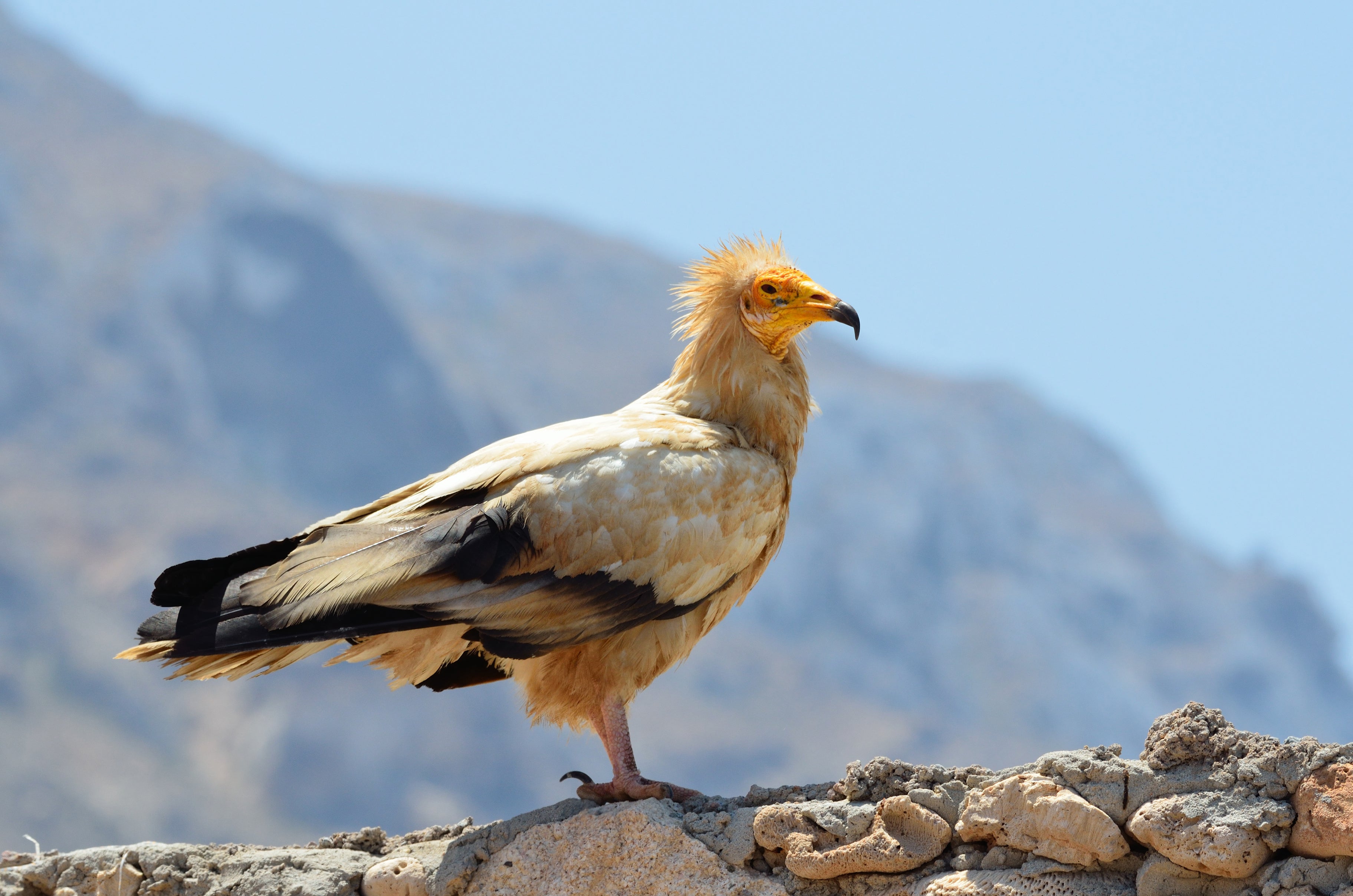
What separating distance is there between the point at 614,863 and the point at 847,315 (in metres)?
2.84

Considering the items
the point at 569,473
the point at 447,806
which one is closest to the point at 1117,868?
the point at 569,473

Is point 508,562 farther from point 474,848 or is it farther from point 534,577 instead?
point 474,848

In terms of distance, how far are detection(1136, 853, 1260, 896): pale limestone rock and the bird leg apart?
198 cm

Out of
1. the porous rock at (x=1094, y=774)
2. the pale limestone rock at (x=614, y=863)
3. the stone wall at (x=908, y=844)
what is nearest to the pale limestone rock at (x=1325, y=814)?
the stone wall at (x=908, y=844)

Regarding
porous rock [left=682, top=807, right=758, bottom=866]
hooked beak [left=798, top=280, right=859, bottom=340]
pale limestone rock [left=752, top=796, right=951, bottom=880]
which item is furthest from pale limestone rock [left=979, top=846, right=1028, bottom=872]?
hooked beak [left=798, top=280, right=859, bottom=340]

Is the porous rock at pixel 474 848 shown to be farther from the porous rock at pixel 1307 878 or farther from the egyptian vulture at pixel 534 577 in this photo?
the porous rock at pixel 1307 878

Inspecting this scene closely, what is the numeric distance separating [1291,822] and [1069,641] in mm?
146372

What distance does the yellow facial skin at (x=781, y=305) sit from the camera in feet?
23.9

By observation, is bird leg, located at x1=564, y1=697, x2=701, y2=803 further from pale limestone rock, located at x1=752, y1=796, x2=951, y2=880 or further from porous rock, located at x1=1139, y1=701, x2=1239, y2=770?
porous rock, located at x1=1139, y1=701, x2=1239, y2=770

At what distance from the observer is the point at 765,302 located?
289 inches

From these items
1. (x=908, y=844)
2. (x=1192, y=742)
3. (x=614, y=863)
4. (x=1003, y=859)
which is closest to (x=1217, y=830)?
(x=1192, y=742)

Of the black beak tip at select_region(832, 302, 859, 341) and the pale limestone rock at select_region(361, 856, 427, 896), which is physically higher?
the black beak tip at select_region(832, 302, 859, 341)

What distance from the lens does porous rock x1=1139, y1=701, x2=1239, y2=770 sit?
5.14 m

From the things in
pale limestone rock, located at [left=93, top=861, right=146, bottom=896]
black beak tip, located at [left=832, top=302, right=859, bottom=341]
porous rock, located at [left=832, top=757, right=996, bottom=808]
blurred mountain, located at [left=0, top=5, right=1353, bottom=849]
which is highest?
blurred mountain, located at [left=0, top=5, right=1353, bottom=849]
